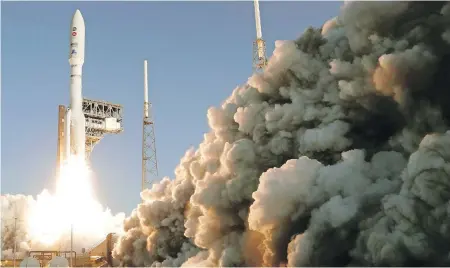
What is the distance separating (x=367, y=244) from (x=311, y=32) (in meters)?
12.6

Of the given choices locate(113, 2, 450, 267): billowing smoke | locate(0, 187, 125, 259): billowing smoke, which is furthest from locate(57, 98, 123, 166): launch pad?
locate(113, 2, 450, 267): billowing smoke

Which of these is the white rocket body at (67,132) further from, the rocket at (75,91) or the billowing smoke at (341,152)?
the billowing smoke at (341,152)

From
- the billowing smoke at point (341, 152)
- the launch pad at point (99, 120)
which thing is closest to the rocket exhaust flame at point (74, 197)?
the launch pad at point (99, 120)

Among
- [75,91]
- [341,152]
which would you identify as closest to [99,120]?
[75,91]

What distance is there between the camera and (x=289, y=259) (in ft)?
81.9

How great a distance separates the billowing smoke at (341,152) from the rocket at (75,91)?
2396 centimetres

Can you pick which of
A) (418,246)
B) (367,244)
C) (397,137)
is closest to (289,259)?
(367,244)

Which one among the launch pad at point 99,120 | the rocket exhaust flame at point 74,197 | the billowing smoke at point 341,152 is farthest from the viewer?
the launch pad at point 99,120

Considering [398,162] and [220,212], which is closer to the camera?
[398,162]

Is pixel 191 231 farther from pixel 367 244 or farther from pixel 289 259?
pixel 367 244

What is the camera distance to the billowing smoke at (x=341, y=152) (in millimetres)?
23000

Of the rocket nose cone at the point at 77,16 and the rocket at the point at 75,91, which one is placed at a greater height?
the rocket nose cone at the point at 77,16

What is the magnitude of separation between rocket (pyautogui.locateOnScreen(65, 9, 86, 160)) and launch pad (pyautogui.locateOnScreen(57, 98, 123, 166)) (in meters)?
14.3

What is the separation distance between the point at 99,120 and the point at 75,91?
653 inches
